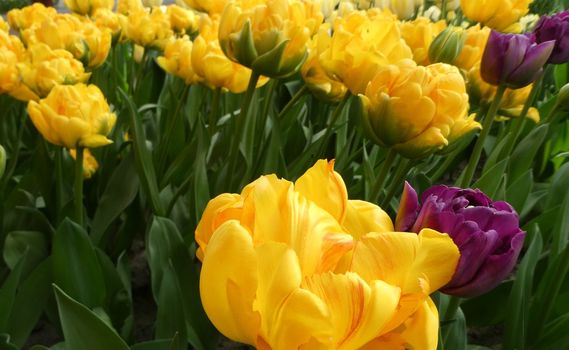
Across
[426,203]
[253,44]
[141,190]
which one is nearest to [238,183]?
[141,190]

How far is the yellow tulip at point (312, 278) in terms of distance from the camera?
33 centimetres

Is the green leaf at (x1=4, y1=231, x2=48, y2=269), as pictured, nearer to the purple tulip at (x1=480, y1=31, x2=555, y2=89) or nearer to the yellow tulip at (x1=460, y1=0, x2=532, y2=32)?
the purple tulip at (x1=480, y1=31, x2=555, y2=89)

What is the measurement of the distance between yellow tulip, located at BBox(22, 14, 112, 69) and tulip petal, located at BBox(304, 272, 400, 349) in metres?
0.96

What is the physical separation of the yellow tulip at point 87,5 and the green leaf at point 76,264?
2.97 feet

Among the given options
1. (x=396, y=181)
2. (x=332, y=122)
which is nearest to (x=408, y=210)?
(x=396, y=181)

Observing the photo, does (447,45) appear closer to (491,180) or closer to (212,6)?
(491,180)

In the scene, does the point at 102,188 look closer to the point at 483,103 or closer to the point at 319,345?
the point at 483,103

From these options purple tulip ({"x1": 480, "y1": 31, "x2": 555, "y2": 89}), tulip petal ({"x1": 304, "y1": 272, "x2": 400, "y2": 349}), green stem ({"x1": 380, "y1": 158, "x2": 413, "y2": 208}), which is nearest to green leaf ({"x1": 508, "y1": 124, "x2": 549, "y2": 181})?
purple tulip ({"x1": 480, "y1": 31, "x2": 555, "y2": 89})

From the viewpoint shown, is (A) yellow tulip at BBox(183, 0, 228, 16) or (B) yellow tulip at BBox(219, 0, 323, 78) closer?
(B) yellow tulip at BBox(219, 0, 323, 78)

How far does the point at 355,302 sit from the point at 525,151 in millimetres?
1024

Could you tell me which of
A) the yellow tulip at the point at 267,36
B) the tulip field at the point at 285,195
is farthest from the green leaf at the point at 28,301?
the yellow tulip at the point at 267,36

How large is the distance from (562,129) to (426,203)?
1393 millimetres

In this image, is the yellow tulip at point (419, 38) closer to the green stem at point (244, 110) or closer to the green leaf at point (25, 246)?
the green stem at point (244, 110)

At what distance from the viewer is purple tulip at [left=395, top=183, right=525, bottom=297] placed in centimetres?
43
